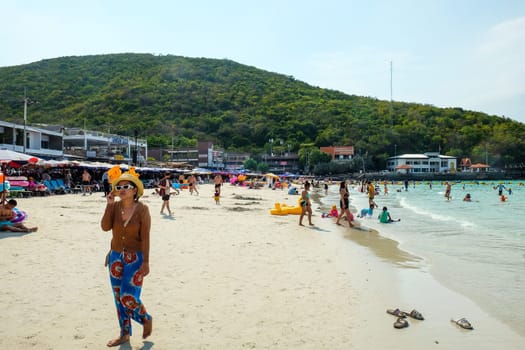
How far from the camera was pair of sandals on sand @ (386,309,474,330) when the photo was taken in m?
3.81

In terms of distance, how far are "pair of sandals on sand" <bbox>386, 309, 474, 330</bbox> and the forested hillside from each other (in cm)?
9082

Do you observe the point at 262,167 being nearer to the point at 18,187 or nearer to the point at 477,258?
the point at 18,187

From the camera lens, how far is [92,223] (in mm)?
9820

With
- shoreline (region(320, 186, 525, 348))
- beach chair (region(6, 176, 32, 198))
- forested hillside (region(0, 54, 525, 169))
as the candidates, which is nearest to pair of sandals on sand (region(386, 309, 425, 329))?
shoreline (region(320, 186, 525, 348))

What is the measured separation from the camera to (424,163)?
10475 cm

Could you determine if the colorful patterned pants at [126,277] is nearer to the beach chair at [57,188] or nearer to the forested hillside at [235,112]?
the beach chair at [57,188]

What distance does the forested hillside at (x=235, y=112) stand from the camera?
9769 cm

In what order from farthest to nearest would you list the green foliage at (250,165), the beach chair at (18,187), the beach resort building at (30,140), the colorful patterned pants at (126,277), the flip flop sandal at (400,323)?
the green foliage at (250,165) < the beach resort building at (30,140) < the beach chair at (18,187) < the flip flop sandal at (400,323) < the colorful patterned pants at (126,277)

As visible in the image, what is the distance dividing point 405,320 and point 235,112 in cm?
11495

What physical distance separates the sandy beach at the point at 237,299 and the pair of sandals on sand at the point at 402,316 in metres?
0.07

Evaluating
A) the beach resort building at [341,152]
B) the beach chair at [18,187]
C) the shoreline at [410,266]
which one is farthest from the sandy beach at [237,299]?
the beach resort building at [341,152]

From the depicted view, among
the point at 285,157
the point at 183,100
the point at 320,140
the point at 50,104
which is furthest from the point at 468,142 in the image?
the point at 50,104

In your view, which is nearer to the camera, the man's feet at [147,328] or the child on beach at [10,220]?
the man's feet at [147,328]

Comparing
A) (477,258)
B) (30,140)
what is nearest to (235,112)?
(30,140)
